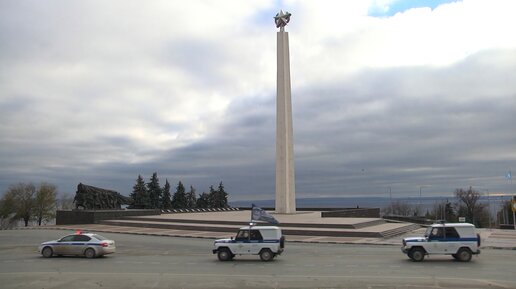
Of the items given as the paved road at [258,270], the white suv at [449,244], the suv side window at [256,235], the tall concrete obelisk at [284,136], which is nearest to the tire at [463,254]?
the white suv at [449,244]

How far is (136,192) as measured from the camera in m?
62.5

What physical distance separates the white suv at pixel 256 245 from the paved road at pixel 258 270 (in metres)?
0.40

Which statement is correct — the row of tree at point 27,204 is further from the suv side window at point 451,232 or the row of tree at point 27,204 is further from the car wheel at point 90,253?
the suv side window at point 451,232

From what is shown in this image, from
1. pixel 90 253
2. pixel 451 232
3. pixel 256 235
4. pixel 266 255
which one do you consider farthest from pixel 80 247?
pixel 451 232

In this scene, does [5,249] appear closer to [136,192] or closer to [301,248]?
[301,248]

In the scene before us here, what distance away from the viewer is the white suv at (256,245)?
1905 cm

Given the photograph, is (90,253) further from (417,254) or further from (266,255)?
(417,254)

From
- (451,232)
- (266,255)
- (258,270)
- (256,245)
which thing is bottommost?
(258,270)

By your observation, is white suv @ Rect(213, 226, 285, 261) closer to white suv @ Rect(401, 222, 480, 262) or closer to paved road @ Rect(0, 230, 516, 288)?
paved road @ Rect(0, 230, 516, 288)

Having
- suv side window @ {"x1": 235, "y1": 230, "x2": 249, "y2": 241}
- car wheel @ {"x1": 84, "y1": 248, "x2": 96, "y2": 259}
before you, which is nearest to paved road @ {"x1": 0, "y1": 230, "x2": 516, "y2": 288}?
car wheel @ {"x1": 84, "y1": 248, "x2": 96, "y2": 259}

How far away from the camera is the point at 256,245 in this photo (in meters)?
19.1

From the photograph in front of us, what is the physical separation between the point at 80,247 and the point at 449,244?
15602mm

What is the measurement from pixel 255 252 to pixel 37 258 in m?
9.50

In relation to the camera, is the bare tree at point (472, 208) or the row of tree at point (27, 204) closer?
the row of tree at point (27, 204)
